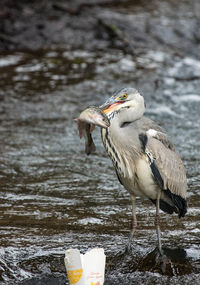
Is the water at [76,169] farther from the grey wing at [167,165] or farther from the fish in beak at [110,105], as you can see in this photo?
the fish in beak at [110,105]

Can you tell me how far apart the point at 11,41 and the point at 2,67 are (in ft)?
4.63

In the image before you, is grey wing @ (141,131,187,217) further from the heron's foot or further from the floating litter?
the floating litter

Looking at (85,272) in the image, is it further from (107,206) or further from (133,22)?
(133,22)

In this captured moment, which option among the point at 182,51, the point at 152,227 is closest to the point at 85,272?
the point at 152,227

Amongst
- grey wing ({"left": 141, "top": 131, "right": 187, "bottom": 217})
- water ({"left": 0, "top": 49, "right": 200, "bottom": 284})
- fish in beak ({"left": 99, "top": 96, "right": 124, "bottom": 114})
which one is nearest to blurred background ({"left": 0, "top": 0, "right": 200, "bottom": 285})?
water ({"left": 0, "top": 49, "right": 200, "bottom": 284})

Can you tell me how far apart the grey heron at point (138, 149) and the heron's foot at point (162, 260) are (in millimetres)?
60

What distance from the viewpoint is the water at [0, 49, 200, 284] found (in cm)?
505

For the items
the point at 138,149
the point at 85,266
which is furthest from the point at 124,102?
the point at 85,266

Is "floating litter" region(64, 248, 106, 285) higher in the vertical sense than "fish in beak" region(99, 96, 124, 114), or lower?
lower

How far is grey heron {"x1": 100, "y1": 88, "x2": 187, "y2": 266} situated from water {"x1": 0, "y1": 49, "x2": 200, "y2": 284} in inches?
17.1

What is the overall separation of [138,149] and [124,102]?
417mm

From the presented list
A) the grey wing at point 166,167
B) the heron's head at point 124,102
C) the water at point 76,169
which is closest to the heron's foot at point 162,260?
the water at point 76,169

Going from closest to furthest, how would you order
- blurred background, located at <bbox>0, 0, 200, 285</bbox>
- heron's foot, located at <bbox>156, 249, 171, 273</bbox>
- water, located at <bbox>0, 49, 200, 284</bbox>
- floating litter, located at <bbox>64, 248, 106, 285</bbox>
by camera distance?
floating litter, located at <bbox>64, 248, 106, 285</bbox>
heron's foot, located at <bbox>156, 249, 171, 273</bbox>
water, located at <bbox>0, 49, 200, 284</bbox>
blurred background, located at <bbox>0, 0, 200, 285</bbox>

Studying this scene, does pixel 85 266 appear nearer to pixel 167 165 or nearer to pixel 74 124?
pixel 167 165
